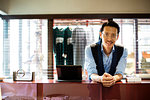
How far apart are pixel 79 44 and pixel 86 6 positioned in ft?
2.91

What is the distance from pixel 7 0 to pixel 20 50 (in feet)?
3.93

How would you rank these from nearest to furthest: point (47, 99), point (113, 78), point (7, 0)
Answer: point (113, 78)
point (47, 99)
point (7, 0)

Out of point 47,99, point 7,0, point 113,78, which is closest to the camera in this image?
point 113,78

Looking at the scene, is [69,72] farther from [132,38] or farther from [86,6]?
[132,38]

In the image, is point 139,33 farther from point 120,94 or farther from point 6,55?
point 6,55

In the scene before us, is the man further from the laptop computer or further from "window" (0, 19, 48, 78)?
"window" (0, 19, 48, 78)

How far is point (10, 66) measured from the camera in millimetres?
3996

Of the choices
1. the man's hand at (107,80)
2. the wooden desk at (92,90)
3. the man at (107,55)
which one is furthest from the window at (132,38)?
the man's hand at (107,80)

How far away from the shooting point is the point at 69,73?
195 cm

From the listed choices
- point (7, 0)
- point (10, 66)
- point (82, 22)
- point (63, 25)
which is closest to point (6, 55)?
point (10, 66)

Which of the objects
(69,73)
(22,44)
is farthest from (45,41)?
(69,73)

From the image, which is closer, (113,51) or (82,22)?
(113,51)

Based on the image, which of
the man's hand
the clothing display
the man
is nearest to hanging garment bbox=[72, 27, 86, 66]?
the clothing display

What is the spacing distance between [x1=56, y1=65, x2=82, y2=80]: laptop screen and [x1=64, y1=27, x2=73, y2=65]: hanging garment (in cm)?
191
